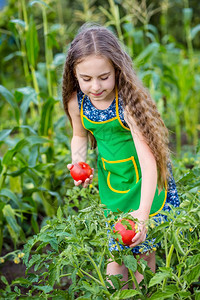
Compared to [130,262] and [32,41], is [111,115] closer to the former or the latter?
[130,262]

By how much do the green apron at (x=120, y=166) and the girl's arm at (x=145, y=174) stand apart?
0.11 metres

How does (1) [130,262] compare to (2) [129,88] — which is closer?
(1) [130,262]

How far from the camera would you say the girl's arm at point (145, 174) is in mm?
1392

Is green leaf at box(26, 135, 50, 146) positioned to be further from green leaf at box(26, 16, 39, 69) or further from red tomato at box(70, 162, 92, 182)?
red tomato at box(70, 162, 92, 182)

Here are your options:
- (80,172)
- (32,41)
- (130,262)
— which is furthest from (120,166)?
(32,41)

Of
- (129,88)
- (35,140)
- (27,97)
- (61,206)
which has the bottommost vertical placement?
(61,206)

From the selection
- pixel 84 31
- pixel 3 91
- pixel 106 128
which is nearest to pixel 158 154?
pixel 106 128

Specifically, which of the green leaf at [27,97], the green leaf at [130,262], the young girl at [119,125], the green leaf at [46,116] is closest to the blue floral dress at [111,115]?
the young girl at [119,125]

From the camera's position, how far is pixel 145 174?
1.42m

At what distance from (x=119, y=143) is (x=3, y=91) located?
1013mm

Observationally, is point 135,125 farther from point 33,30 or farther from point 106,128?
point 33,30

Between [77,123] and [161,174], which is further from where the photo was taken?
[77,123]

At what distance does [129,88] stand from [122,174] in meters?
0.34

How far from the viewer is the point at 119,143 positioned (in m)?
1.59
